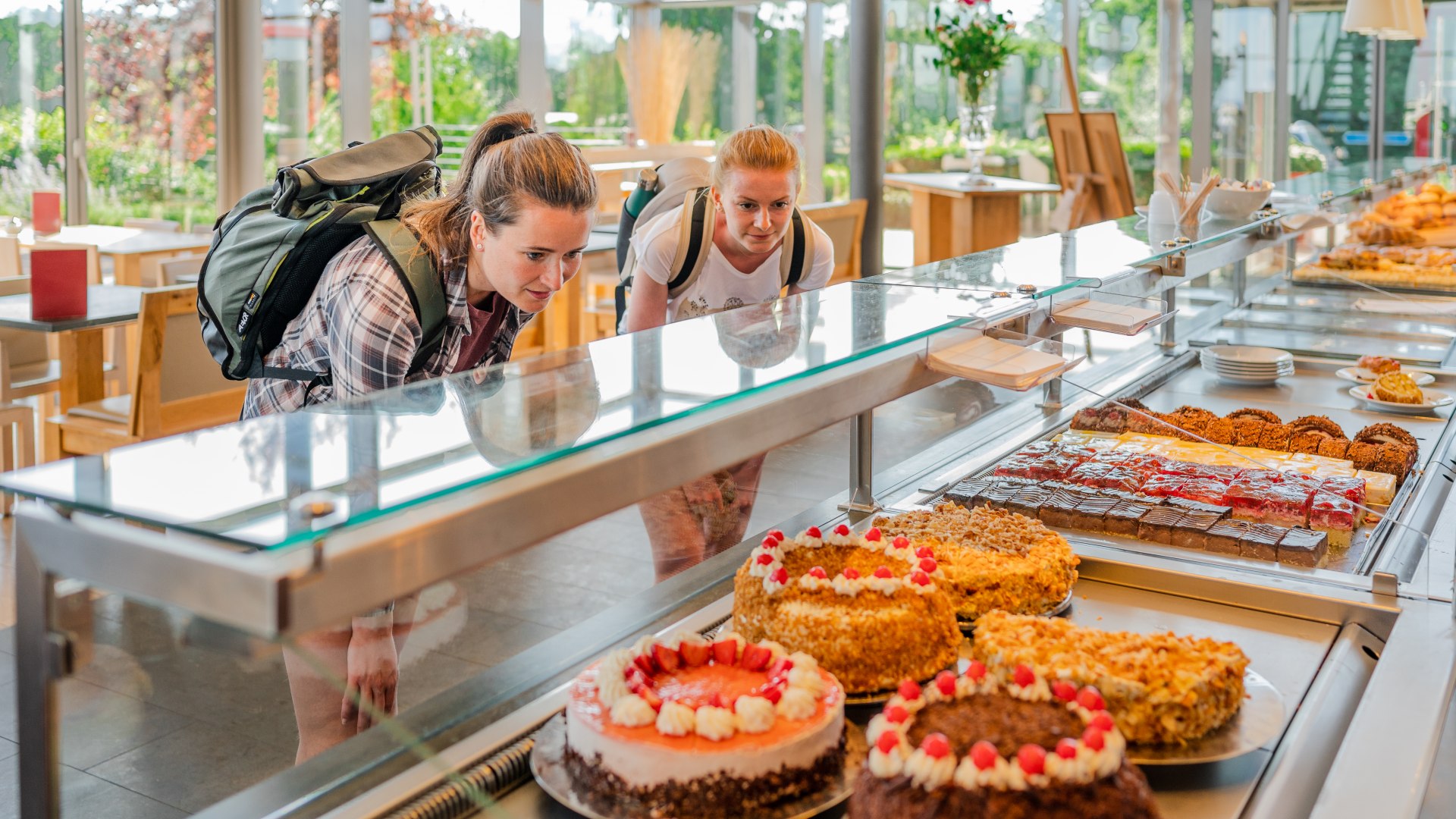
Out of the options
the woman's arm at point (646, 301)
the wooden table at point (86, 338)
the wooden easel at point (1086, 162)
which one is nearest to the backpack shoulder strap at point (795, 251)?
the woman's arm at point (646, 301)

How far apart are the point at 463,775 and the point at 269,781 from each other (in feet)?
0.61

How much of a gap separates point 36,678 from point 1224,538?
1641mm

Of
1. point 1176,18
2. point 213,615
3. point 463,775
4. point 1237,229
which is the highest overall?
point 1176,18

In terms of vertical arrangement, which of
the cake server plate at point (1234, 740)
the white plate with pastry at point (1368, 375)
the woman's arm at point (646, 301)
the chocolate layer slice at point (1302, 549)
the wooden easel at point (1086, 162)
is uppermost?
the wooden easel at point (1086, 162)

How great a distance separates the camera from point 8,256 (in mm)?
6102

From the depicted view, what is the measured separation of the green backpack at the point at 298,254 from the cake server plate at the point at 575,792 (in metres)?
0.91

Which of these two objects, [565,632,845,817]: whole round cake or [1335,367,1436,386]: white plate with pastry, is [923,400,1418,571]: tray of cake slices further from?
[565,632,845,817]: whole round cake

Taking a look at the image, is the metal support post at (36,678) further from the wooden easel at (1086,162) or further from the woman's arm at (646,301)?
the wooden easel at (1086,162)

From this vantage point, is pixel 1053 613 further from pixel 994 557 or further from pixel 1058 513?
pixel 1058 513

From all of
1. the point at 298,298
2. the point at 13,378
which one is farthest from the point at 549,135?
the point at 13,378

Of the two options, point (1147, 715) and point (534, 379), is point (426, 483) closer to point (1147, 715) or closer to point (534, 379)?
point (534, 379)

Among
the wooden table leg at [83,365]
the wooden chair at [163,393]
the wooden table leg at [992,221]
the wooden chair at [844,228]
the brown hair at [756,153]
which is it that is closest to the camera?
the brown hair at [756,153]

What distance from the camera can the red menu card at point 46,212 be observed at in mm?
6430

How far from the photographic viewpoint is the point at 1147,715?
1.35m
